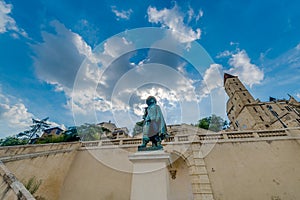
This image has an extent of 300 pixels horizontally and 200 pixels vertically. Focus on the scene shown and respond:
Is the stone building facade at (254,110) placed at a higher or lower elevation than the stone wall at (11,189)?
higher

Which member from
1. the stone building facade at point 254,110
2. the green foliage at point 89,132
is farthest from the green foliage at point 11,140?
the stone building facade at point 254,110

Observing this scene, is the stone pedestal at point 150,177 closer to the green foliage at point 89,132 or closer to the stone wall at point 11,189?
the stone wall at point 11,189

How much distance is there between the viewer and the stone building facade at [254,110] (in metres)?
21.4

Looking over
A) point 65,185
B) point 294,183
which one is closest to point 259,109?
point 294,183

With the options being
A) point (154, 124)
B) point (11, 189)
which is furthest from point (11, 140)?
point (154, 124)

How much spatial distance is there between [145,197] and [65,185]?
25.8 ft

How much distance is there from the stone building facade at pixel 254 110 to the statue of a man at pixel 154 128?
24223mm

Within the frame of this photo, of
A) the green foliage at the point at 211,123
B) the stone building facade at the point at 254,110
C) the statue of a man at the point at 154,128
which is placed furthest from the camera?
the green foliage at the point at 211,123

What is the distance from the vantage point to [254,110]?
2402cm

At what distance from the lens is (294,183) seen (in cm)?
639

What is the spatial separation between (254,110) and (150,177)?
2848cm

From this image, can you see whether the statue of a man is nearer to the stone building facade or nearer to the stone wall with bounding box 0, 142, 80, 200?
the stone wall with bounding box 0, 142, 80, 200

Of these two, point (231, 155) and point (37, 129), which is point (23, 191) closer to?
point (231, 155)

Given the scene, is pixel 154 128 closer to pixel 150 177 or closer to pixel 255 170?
pixel 150 177
